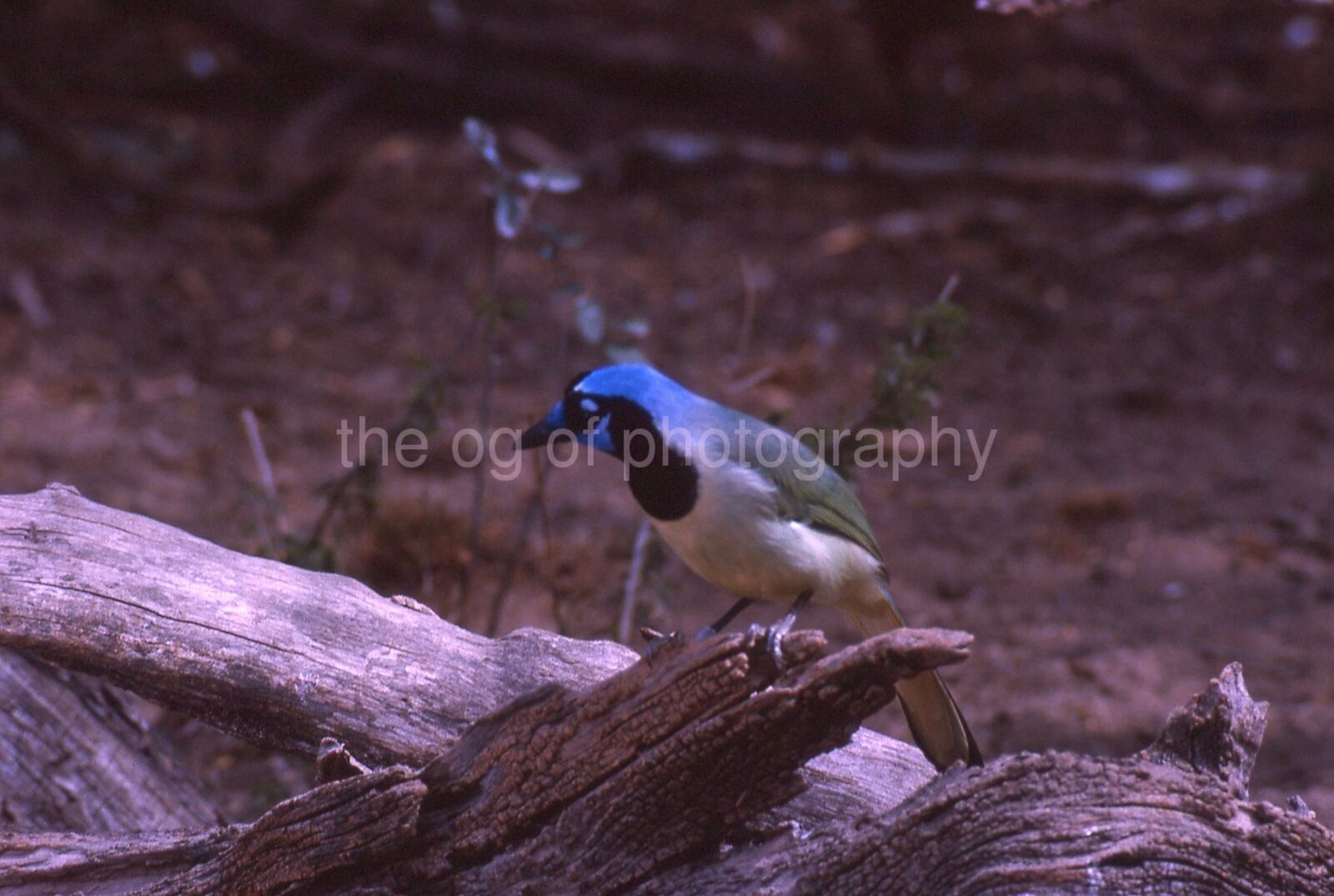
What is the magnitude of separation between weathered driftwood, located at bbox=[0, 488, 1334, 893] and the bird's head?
50 cm

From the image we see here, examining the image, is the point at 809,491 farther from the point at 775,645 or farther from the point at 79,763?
the point at 79,763

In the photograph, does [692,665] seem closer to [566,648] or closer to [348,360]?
[566,648]

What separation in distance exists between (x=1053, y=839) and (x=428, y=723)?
1.43 m

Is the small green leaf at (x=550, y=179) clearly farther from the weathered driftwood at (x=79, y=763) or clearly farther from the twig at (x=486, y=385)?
the weathered driftwood at (x=79, y=763)

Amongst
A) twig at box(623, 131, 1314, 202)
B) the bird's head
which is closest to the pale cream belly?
the bird's head

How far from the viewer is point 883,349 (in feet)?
15.4

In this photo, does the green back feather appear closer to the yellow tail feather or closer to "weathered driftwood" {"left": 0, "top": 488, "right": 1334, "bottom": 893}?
the yellow tail feather

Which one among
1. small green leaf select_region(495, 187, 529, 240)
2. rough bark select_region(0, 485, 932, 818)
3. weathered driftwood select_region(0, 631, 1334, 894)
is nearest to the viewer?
weathered driftwood select_region(0, 631, 1334, 894)

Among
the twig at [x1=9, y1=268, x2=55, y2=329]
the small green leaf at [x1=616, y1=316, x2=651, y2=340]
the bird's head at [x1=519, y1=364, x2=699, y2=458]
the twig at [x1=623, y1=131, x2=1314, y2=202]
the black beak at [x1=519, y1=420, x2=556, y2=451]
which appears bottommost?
the twig at [x1=9, y1=268, x2=55, y2=329]

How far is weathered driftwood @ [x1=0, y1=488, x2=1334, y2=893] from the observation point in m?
2.54

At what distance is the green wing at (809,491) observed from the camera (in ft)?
11.4

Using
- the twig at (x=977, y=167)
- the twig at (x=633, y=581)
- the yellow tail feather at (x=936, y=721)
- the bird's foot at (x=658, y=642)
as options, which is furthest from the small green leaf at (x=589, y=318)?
the twig at (x=977, y=167)

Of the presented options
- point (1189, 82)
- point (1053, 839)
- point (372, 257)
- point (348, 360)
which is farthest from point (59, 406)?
point (1189, 82)

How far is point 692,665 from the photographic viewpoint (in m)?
2.70
